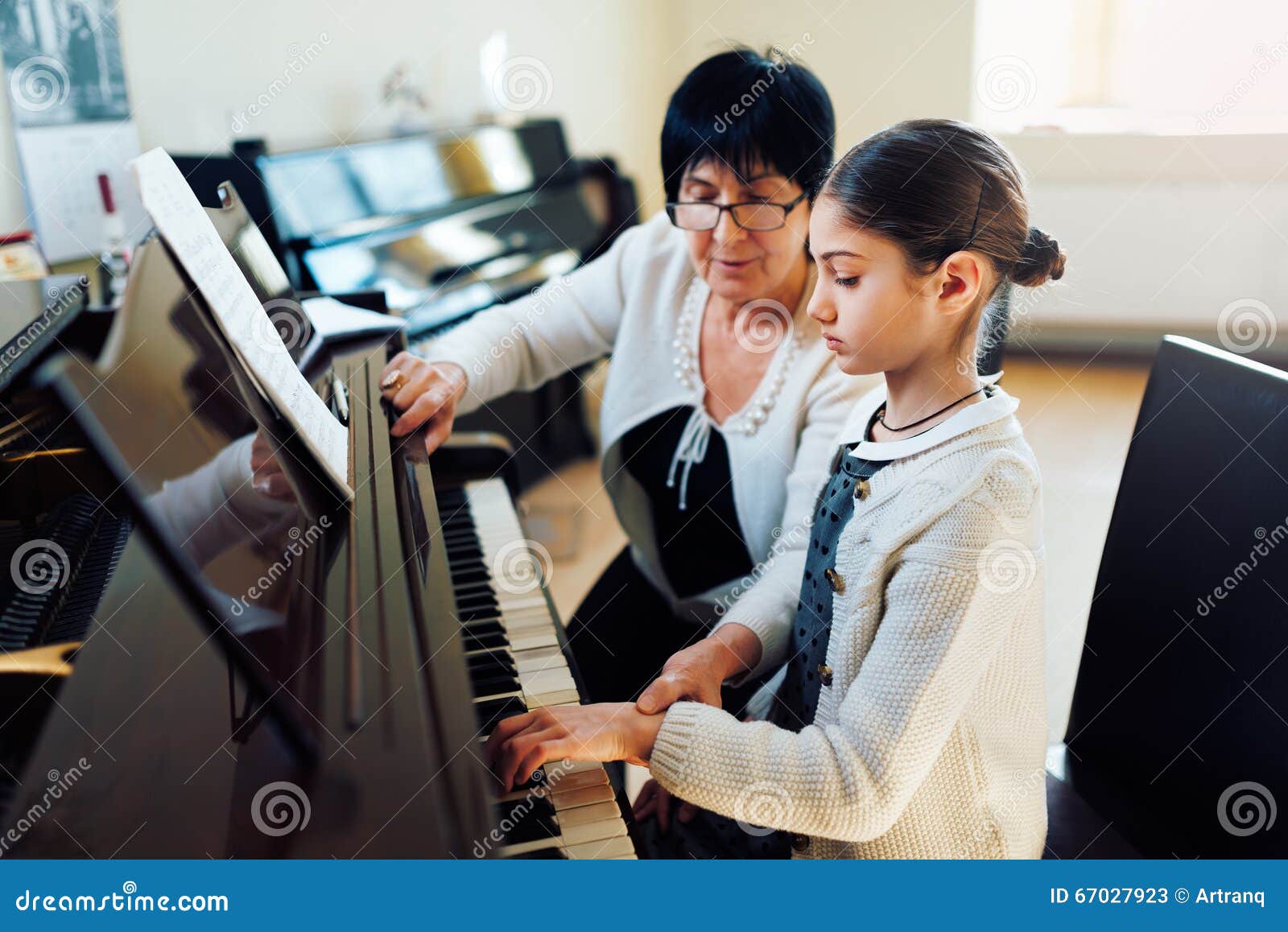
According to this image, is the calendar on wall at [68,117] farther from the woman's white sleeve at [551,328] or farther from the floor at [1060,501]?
the floor at [1060,501]

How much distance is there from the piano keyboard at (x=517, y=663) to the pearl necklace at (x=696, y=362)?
1.12ft

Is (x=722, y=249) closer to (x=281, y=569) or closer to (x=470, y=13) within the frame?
(x=281, y=569)

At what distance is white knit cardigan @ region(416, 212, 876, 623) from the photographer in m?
1.39

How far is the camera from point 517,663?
1.16 m

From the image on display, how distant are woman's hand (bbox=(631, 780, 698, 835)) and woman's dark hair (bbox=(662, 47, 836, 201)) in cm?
80

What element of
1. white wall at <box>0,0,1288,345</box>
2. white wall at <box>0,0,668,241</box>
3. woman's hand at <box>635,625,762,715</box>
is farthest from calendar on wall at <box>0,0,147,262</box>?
woman's hand at <box>635,625,762,715</box>

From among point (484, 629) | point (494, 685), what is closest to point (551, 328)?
point (484, 629)

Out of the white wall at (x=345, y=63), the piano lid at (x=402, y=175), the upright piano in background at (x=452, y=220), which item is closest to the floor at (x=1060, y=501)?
the upright piano in background at (x=452, y=220)

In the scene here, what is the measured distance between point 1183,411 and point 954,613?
461mm

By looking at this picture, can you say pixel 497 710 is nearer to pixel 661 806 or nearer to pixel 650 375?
pixel 661 806

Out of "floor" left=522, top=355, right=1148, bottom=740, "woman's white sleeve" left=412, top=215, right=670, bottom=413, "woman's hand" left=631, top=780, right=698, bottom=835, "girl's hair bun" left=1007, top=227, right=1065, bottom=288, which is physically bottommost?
"floor" left=522, top=355, right=1148, bottom=740

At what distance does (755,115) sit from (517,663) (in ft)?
2.45

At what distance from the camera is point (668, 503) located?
161 cm

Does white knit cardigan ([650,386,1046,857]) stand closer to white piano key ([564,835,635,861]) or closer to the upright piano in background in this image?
white piano key ([564,835,635,861])
